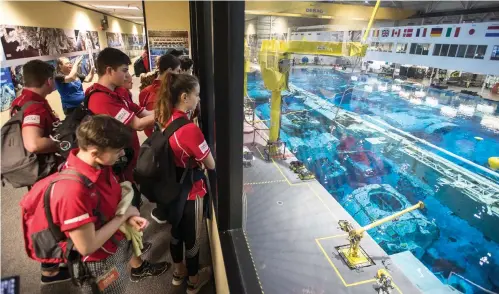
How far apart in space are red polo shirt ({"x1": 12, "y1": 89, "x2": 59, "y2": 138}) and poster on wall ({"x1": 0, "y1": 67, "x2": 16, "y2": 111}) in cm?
356

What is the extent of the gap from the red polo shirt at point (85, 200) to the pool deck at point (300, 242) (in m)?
0.99

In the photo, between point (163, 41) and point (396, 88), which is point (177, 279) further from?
point (396, 88)

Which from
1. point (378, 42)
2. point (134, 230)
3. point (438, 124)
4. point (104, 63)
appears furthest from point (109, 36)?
point (438, 124)

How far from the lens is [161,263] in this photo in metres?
1.78

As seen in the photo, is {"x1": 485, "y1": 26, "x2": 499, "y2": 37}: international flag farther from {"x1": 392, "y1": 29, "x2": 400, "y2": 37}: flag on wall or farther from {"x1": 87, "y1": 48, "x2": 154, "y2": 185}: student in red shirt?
{"x1": 87, "y1": 48, "x2": 154, "y2": 185}: student in red shirt

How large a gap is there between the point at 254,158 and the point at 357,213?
11.1 ft

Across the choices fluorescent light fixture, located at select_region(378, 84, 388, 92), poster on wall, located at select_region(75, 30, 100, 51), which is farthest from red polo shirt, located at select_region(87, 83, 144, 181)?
fluorescent light fixture, located at select_region(378, 84, 388, 92)

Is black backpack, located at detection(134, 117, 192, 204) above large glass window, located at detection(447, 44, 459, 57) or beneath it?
beneath

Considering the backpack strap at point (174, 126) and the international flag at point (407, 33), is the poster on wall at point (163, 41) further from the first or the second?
the international flag at point (407, 33)

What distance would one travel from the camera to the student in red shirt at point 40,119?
4.40 feet

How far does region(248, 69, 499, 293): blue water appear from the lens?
577cm

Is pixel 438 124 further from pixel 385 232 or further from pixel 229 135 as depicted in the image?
pixel 229 135

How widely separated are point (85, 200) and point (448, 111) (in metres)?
17.8

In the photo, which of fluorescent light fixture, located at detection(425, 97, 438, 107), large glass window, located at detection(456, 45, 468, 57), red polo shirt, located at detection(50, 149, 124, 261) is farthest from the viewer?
fluorescent light fixture, located at detection(425, 97, 438, 107)
